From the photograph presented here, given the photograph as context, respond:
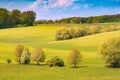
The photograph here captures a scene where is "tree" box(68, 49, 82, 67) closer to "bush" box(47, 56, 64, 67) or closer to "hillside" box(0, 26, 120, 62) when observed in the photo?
"bush" box(47, 56, 64, 67)

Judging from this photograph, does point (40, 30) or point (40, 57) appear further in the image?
point (40, 30)

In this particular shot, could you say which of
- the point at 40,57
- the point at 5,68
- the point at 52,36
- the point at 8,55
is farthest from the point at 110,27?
the point at 5,68

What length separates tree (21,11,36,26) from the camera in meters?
185

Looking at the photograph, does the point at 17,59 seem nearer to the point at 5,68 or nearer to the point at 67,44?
the point at 5,68

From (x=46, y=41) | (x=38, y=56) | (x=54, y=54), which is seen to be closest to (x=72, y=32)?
(x=46, y=41)

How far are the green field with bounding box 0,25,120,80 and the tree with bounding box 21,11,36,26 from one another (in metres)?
14.3

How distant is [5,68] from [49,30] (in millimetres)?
104257

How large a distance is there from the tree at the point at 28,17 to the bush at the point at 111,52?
118 meters

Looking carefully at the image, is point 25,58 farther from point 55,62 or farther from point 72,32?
point 72,32

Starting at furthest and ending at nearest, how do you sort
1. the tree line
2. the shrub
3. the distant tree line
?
the distant tree line
the shrub
the tree line

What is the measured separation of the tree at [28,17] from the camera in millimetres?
184625

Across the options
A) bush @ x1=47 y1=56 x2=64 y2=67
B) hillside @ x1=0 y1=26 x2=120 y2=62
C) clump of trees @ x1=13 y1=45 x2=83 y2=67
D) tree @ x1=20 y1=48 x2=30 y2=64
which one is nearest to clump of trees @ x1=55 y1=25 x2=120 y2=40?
hillside @ x1=0 y1=26 x2=120 y2=62

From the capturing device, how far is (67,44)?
107375mm

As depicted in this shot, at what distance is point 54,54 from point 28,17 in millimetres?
Answer: 101294
